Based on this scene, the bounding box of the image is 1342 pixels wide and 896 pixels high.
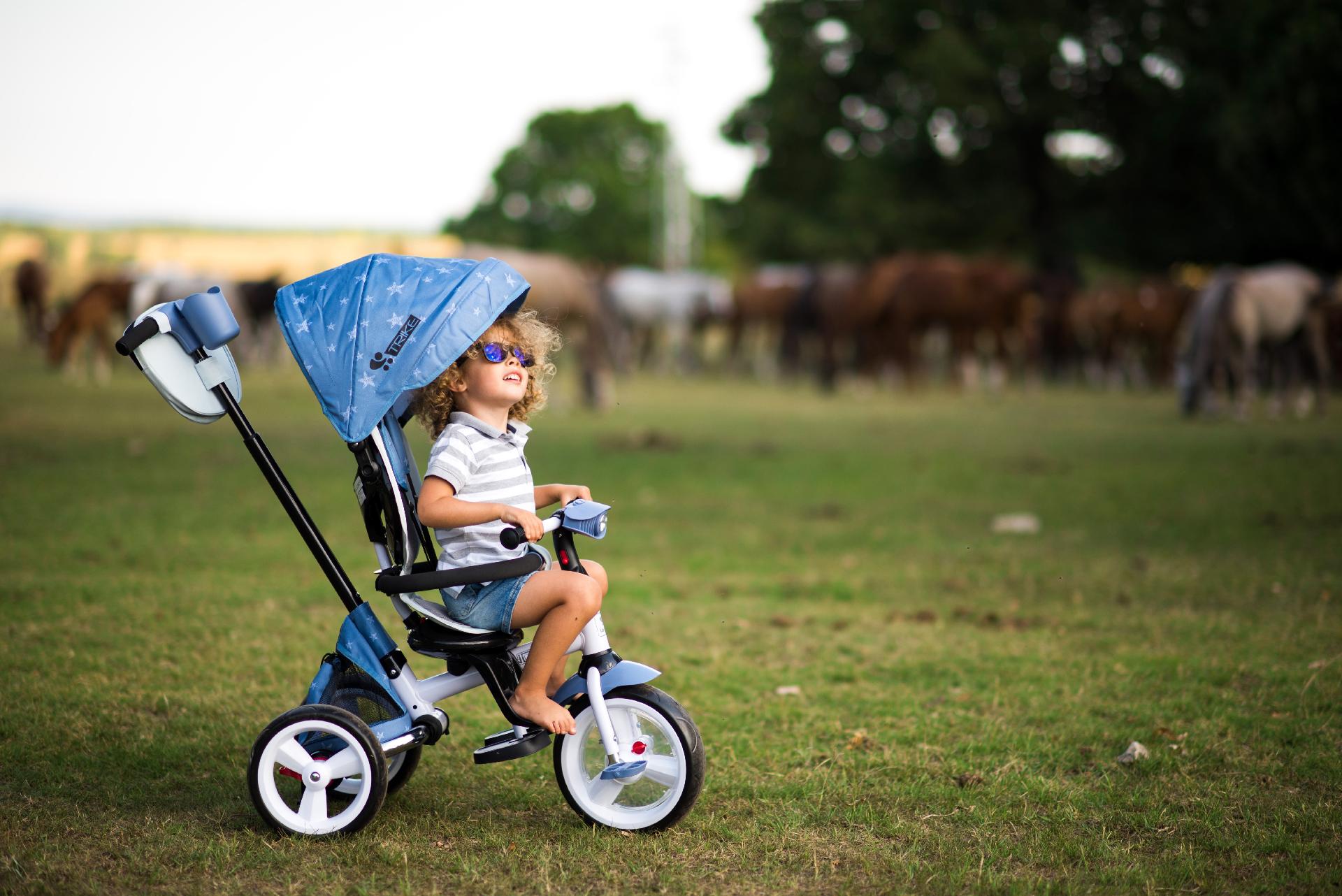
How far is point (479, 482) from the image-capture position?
11.7 ft

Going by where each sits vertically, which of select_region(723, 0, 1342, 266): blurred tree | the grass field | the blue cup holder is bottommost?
the grass field

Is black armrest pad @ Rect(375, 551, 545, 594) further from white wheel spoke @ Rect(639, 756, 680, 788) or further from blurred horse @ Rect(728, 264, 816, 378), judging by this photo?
blurred horse @ Rect(728, 264, 816, 378)

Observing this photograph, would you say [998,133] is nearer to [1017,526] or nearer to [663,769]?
[1017,526]

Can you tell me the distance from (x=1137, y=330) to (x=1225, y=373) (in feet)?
19.8

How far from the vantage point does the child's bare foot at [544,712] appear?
3.54 metres

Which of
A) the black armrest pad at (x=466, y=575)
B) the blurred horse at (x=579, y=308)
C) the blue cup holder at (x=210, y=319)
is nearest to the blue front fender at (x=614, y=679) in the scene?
the black armrest pad at (x=466, y=575)

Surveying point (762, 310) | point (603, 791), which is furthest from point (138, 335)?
point (762, 310)

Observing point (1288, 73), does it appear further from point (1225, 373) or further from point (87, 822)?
point (87, 822)

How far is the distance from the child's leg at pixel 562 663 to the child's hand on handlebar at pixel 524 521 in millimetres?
278

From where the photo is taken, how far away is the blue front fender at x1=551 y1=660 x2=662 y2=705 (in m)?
3.52

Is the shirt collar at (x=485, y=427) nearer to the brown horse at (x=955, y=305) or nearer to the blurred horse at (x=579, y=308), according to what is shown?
the blurred horse at (x=579, y=308)

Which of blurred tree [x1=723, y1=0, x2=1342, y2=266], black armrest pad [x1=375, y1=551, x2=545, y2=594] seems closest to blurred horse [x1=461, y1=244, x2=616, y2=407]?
blurred tree [x1=723, y1=0, x2=1342, y2=266]

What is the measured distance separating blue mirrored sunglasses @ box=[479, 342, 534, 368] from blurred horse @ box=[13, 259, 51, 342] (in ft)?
96.9

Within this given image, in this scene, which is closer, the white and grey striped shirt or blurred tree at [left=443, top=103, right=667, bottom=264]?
the white and grey striped shirt
